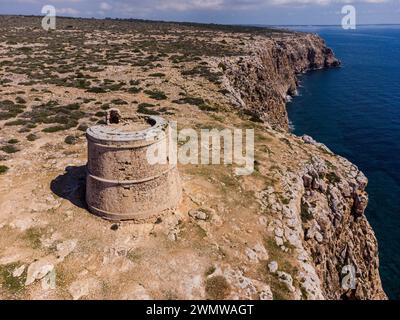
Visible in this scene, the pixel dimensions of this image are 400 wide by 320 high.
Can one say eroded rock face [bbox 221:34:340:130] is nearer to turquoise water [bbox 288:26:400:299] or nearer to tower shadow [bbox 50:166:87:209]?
turquoise water [bbox 288:26:400:299]

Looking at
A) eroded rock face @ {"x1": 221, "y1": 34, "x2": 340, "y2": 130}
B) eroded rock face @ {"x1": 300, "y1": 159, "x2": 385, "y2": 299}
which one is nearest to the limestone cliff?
eroded rock face @ {"x1": 300, "y1": 159, "x2": 385, "y2": 299}

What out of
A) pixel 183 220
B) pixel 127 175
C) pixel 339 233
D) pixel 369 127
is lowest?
pixel 339 233

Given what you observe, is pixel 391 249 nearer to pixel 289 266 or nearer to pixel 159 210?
pixel 289 266

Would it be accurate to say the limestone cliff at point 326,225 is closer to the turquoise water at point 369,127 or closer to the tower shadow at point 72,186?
the turquoise water at point 369,127

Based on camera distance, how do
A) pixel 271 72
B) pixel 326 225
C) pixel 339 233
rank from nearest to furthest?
1. pixel 326 225
2. pixel 339 233
3. pixel 271 72

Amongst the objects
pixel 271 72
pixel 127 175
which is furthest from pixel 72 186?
pixel 271 72

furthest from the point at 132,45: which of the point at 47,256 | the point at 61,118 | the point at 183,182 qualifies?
the point at 47,256

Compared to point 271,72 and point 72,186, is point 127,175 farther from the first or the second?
point 271,72
